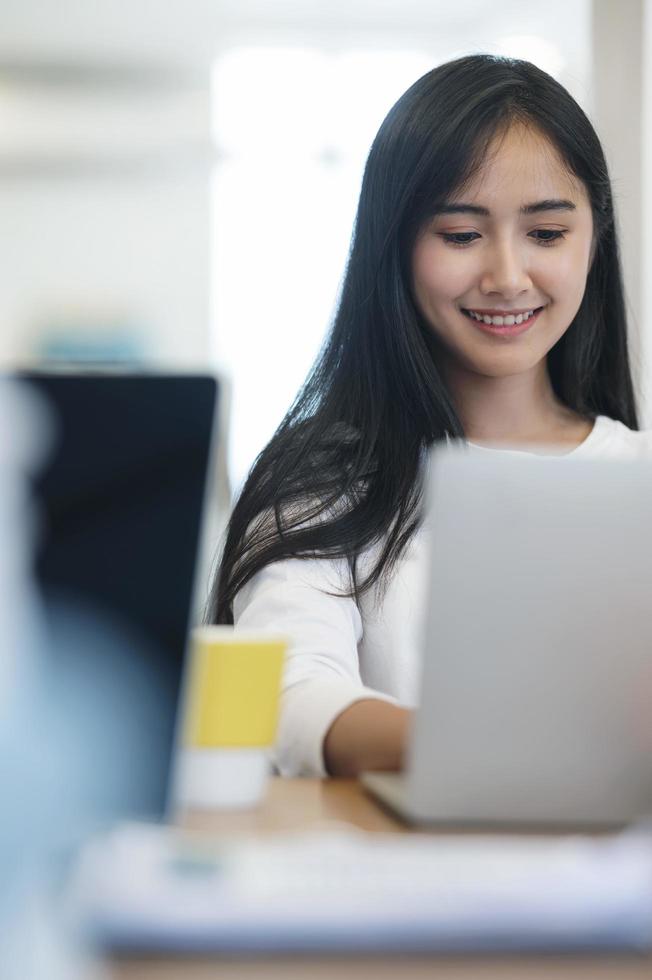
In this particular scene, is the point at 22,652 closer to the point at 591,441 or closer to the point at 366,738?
the point at 366,738

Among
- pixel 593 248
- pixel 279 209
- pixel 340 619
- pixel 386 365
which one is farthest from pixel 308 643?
pixel 279 209

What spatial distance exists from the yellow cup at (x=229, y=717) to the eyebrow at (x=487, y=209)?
96 cm

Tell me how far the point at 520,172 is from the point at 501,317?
0.19 meters

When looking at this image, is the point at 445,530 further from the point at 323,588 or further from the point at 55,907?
the point at 323,588

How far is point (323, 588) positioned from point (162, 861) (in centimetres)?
105

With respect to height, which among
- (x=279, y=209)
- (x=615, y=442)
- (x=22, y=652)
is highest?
(x=279, y=209)

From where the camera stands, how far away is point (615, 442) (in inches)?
75.4

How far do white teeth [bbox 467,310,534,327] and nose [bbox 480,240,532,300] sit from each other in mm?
39

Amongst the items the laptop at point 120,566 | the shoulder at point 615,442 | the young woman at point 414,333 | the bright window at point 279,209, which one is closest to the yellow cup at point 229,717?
the laptop at point 120,566

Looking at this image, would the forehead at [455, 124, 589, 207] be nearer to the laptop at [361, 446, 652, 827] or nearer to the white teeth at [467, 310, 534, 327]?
the white teeth at [467, 310, 534, 327]

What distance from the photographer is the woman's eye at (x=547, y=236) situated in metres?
1.76

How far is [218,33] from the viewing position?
20.6 feet

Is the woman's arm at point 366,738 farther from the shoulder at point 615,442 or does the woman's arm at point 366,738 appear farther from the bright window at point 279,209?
the bright window at point 279,209

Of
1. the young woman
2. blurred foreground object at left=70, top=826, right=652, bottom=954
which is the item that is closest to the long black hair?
the young woman
